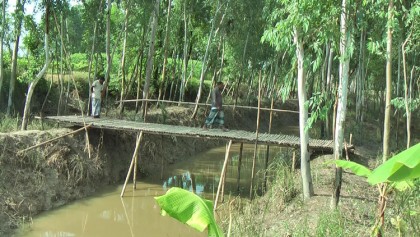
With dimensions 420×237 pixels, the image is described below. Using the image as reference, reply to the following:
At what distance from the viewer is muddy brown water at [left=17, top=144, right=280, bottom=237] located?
9.73m

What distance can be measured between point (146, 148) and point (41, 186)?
5.03m

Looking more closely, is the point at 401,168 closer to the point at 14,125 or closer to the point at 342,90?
the point at 342,90

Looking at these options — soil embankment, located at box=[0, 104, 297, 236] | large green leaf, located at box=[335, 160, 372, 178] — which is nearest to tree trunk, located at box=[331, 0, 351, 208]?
large green leaf, located at box=[335, 160, 372, 178]

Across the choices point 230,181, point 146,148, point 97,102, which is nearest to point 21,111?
point 97,102

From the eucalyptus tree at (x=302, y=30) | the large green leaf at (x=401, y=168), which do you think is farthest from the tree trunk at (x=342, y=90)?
the large green leaf at (x=401, y=168)

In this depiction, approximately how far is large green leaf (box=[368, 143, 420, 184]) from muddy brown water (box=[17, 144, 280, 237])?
266 inches

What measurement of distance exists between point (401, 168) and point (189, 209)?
4.91 feet

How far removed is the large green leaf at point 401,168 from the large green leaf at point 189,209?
1.17 meters

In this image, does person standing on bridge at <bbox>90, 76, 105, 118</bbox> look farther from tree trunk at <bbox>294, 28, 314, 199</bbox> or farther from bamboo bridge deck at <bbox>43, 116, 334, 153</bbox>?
tree trunk at <bbox>294, 28, 314, 199</bbox>

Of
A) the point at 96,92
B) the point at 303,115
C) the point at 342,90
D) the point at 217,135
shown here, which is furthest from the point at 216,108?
the point at 342,90

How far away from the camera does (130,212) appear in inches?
442

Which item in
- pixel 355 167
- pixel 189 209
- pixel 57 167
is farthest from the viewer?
pixel 57 167

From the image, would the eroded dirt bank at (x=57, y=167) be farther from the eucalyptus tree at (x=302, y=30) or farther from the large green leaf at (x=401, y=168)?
the large green leaf at (x=401, y=168)

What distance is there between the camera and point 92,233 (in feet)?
31.6
